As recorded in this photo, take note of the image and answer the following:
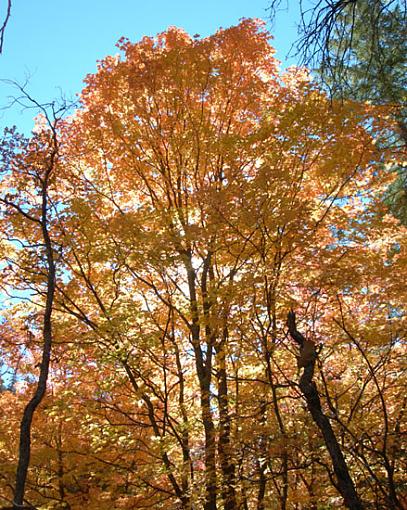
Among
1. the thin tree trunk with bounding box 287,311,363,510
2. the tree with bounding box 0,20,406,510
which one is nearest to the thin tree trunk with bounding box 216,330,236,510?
the tree with bounding box 0,20,406,510

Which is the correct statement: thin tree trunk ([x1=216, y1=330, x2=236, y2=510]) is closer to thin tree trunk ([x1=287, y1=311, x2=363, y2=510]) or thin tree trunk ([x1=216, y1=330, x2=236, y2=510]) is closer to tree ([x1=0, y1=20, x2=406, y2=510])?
tree ([x1=0, y1=20, x2=406, y2=510])

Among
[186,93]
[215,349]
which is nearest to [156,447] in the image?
[215,349]

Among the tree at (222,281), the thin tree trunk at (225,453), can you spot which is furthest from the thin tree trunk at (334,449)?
the thin tree trunk at (225,453)

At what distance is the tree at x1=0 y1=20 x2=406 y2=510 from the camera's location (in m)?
5.48

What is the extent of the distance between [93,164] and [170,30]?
11.3 feet

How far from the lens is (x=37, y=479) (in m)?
8.18

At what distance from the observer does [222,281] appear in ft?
19.0

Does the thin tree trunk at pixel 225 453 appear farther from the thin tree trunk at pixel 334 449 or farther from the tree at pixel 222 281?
the thin tree trunk at pixel 334 449

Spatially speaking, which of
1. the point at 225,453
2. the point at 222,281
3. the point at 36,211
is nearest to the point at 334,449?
the point at 225,453

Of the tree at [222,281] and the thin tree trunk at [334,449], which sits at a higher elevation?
the tree at [222,281]

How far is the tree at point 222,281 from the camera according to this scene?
216 inches

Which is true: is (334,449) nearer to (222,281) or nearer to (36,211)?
(222,281)

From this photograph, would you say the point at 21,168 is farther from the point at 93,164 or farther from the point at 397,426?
the point at 397,426

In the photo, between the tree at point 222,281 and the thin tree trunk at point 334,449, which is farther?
the tree at point 222,281
